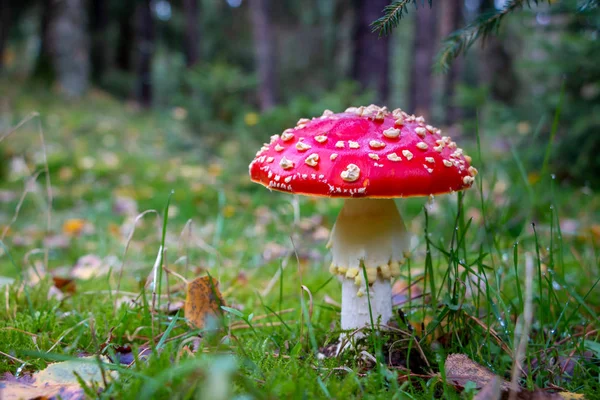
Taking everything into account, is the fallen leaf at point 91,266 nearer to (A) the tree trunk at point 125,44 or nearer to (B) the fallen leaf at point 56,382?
(B) the fallen leaf at point 56,382

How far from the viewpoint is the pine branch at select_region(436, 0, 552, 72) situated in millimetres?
1667

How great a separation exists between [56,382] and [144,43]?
686 inches

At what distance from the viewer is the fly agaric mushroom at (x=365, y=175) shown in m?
1.38

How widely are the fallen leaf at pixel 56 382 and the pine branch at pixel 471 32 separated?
1681 millimetres

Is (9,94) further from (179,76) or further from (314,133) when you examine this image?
(314,133)

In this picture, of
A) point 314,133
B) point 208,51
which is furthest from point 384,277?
point 208,51

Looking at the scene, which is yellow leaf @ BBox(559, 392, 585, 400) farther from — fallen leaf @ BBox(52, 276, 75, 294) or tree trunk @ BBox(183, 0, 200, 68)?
tree trunk @ BBox(183, 0, 200, 68)

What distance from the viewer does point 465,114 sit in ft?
39.5

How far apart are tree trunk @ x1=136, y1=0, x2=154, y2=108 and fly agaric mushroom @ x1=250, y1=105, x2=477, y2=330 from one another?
1633cm

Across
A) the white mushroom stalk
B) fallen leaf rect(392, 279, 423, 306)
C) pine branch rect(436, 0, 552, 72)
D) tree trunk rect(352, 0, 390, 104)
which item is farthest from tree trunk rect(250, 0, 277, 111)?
the white mushroom stalk

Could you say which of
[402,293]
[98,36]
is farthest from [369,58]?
[98,36]

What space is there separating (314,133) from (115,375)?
101 cm

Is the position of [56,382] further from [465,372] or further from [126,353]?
[465,372]

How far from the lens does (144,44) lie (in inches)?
657
